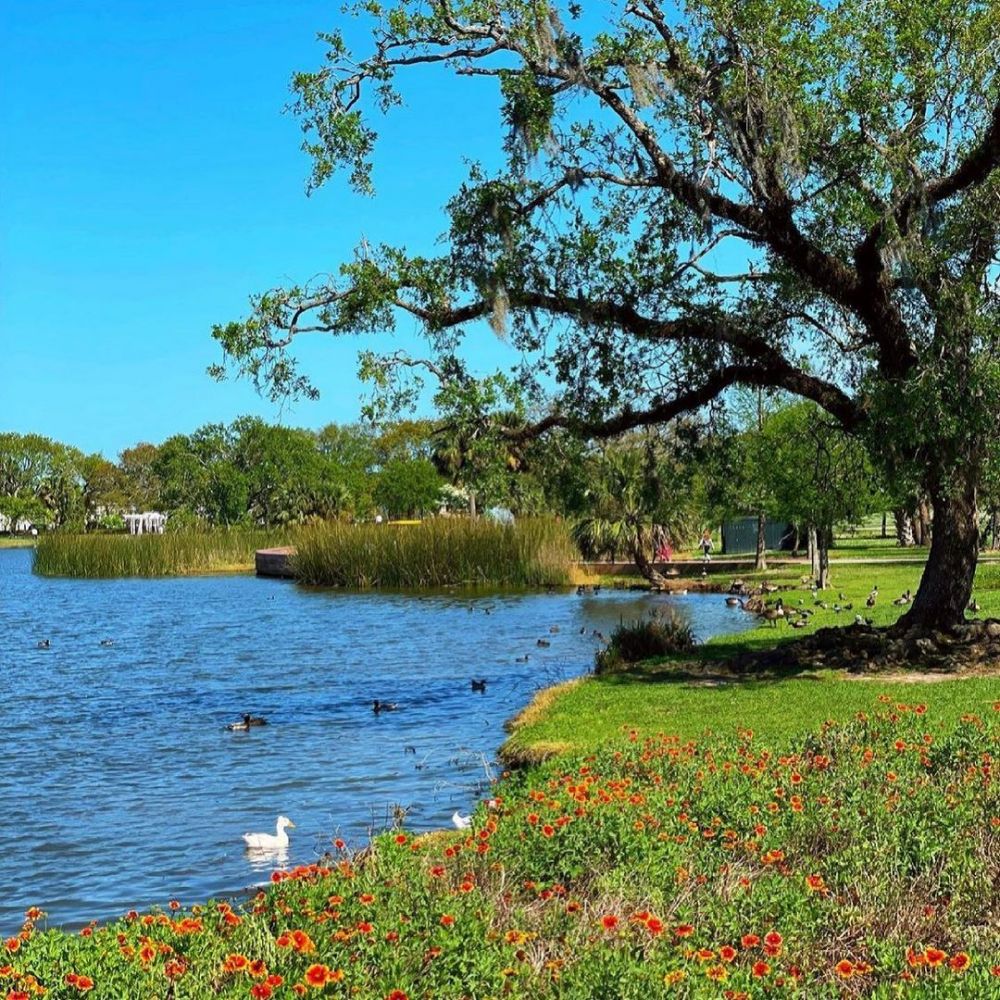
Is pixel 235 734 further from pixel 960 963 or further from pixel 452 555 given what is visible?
pixel 452 555

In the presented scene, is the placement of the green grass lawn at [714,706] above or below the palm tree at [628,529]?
below

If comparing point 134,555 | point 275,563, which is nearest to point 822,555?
point 275,563

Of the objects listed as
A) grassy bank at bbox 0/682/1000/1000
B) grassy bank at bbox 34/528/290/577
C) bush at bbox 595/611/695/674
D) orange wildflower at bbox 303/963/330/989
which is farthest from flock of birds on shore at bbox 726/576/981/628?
grassy bank at bbox 34/528/290/577

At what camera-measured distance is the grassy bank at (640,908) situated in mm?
5426

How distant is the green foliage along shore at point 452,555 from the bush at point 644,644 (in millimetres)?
23712

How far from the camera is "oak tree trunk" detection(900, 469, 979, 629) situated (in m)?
17.3

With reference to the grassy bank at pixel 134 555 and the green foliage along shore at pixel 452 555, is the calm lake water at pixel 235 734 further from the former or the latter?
the grassy bank at pixel 134 555

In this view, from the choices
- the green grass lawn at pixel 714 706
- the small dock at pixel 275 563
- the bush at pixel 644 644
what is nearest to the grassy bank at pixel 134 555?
the small dock at pixel 275 563

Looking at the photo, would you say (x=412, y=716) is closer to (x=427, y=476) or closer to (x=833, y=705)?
(x=833, y=705)

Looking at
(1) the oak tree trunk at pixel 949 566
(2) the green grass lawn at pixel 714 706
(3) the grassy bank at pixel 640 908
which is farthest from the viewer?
(1) the oak tree trunk at pixel 949 566

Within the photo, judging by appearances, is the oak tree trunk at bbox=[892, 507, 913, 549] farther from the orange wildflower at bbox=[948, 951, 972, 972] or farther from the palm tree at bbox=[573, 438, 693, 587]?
the orange wildflower at bbox=[948, 951, 972, 972]

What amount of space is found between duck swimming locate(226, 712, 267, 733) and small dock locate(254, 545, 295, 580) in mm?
37910

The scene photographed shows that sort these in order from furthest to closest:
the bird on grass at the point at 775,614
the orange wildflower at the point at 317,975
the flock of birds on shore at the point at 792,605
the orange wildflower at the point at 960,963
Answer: the bird on grass at the point at 775,614 → the flock of birds on shore at the point at 792,605 → the orange wildflower at the point at 960,963 → the orange wildflower at the point at 317,975

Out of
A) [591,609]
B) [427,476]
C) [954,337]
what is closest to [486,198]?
[954,337]
